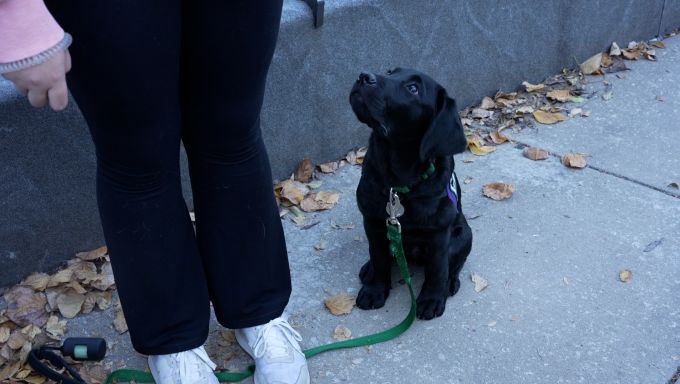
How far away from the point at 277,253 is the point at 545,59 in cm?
311

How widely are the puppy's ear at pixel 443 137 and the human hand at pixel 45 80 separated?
129 cm

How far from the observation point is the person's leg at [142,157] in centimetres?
160

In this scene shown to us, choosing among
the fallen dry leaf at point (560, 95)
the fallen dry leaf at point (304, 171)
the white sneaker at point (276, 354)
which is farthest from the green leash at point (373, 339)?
the fallen dry leaf at point (560, 95)

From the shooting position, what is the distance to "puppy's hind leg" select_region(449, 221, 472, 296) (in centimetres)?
279

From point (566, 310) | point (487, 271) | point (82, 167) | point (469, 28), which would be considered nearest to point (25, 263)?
point (82, 167)

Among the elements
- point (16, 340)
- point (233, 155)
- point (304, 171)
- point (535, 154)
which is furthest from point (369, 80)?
point (535, 154)

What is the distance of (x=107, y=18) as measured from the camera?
157 centimetres

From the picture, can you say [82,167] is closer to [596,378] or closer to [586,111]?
[596,378]

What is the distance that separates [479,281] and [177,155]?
1.46 meters

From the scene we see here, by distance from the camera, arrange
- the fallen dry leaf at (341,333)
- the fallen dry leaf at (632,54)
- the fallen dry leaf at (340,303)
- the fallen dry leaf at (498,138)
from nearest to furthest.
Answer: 1. the fallen dry leaf at (341,333)
2. the fallen dry leaf at (340,303)
3. the fallen dry leaf at (498,138)
4. the fallen dry leaf at (632,54)

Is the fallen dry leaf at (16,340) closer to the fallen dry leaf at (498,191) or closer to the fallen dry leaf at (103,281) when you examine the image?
the fallen dry leaf at (103,281)

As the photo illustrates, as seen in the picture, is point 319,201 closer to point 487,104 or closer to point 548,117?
point 487,104

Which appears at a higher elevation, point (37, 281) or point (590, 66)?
point (37, 281)

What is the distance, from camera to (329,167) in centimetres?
377
